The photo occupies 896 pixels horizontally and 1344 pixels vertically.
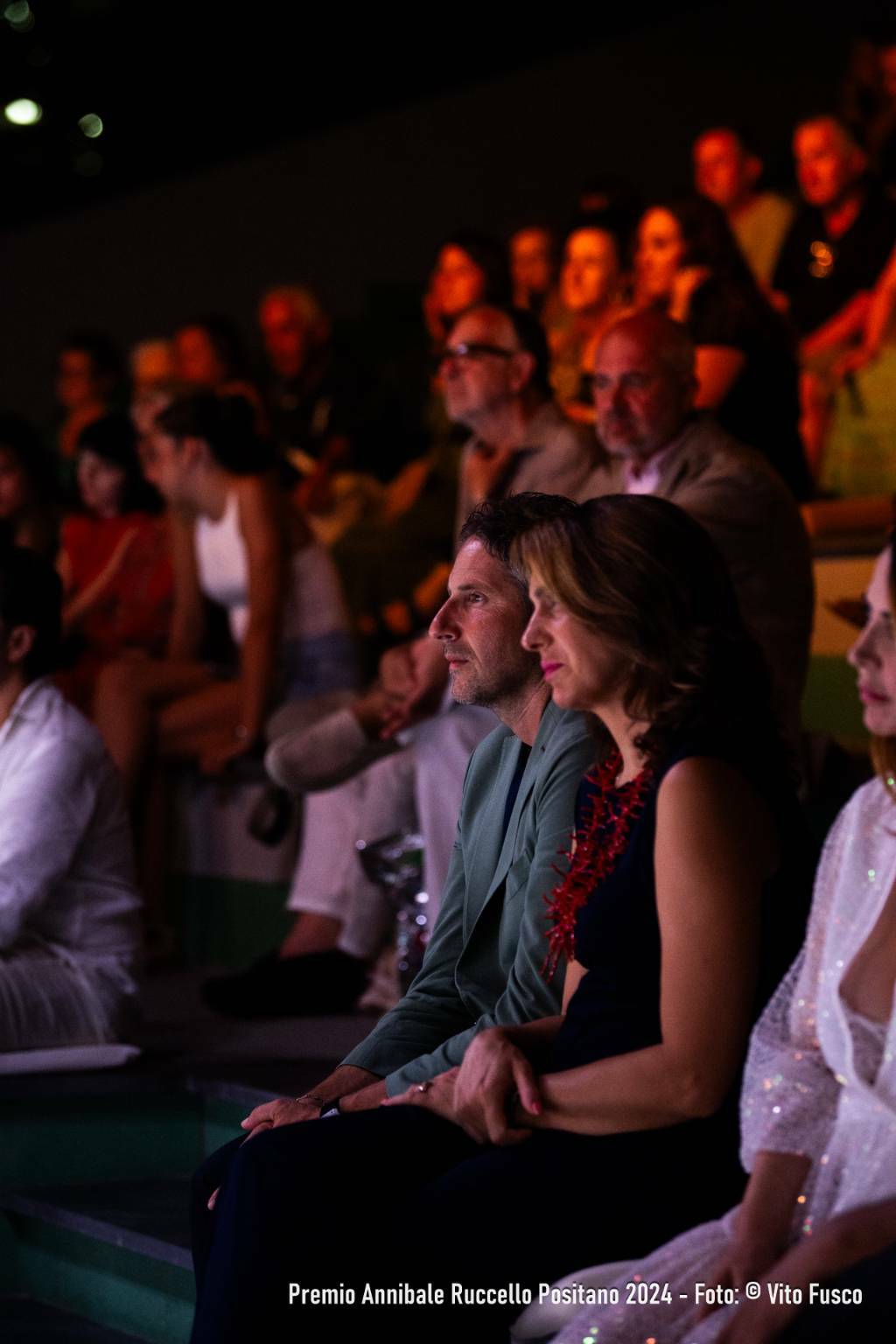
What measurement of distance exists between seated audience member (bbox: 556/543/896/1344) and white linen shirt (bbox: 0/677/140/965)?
184cm

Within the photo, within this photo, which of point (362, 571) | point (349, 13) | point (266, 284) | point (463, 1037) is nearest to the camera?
point (463, 1037)

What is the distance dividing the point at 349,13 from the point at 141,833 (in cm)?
454

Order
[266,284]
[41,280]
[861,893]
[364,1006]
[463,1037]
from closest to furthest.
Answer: [861,893] < [463,1037] < [364,1006] < [266,284] < [41,280]

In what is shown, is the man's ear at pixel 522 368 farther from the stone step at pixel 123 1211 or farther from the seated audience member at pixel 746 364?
the stone step at pixel 123 1211

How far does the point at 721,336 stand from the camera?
4.21m

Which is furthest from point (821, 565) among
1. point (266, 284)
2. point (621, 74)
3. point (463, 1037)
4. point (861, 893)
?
point (266, 284)

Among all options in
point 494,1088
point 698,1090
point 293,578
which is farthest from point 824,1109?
point 293,578

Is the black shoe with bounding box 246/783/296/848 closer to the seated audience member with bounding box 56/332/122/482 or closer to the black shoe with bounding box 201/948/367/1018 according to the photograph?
the black shoe with bounding box 201/948/367/1018

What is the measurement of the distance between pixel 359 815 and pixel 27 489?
1674 millimetres

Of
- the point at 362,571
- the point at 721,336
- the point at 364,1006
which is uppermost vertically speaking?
the point at 721,336

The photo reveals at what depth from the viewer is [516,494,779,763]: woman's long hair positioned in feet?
6.12

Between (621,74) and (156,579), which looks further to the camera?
(621,74)

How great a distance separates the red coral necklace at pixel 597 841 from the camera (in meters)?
1.88

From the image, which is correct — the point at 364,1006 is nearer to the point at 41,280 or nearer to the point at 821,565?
the point at 821,565
